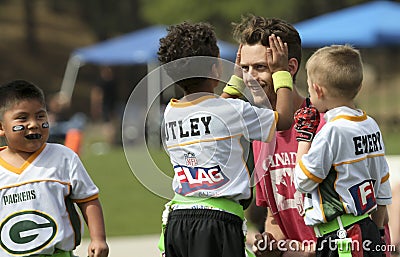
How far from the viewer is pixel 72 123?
24.1 meters

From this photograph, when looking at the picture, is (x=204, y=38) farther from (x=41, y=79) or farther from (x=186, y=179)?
(x=41, y=79)

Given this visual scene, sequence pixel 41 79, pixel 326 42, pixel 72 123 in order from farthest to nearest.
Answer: pixel 41 79 < pixel 72 123 < pixel 326 42

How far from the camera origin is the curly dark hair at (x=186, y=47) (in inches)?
187

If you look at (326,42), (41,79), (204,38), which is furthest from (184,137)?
(41,79)

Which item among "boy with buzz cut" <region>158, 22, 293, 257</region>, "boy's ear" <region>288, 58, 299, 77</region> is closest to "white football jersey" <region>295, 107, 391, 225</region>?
"boy with buzz cut" <region>158, 22, 293, 257</region>

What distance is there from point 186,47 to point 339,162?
958 mm

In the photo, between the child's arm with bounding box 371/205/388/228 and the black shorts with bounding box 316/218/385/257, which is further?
the child's arm with bounding box 371/205/388/228

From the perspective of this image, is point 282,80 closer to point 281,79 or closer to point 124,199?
point 281,79

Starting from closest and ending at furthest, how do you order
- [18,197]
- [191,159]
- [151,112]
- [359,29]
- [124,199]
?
[191,159]
[18,197]
[151,112]
[124,199]
[359,29]

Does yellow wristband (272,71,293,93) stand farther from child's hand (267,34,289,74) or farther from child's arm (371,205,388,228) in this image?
child's arm (371,205,388,228)

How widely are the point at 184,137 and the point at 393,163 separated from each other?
3832 mm

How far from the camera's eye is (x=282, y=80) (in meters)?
4.70

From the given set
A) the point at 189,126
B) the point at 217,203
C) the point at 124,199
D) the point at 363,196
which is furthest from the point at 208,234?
the point at 124,199

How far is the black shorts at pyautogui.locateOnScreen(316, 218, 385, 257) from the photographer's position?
15.3 ft
